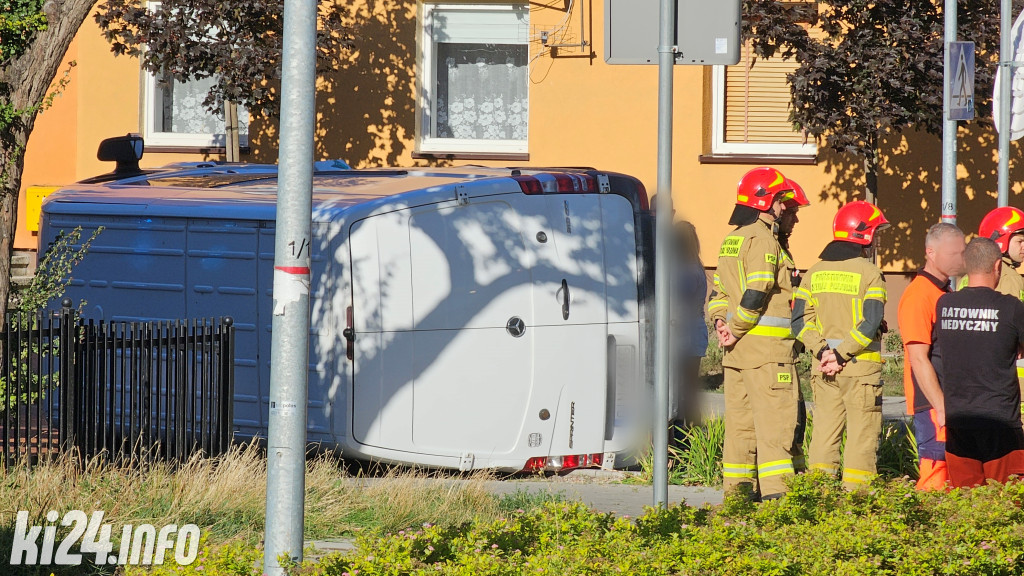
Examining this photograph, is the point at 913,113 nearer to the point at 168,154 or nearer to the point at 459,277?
the point at 459,277

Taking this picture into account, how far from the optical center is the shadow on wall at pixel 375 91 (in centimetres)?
1577

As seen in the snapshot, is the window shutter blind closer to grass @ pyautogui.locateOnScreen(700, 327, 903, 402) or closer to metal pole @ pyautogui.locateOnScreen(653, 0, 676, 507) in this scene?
grass @ pyautogui.locateOnScreen(700, 327, 903, 402)

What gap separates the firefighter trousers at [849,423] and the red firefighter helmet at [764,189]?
1.01 meters

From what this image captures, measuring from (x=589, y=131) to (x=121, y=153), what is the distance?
6.54 metres

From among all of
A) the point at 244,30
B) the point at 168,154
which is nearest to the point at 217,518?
the point at 244,30

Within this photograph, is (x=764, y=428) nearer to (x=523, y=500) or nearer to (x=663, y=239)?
(x=523, y=500)

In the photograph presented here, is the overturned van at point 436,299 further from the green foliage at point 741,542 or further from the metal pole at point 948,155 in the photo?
the green foliage at point 741,542

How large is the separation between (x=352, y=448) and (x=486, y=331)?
43.5 inches

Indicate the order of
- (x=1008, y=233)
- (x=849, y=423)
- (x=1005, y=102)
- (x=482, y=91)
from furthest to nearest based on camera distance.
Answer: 1. (x=482, y=91)
2. (x=1005, y=102)
3. (x=1008, y=233)
4. (x=849, y=423)

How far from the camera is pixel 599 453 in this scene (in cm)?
838

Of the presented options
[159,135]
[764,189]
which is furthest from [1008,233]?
[159,135]

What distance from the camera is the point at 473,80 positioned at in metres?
16.0

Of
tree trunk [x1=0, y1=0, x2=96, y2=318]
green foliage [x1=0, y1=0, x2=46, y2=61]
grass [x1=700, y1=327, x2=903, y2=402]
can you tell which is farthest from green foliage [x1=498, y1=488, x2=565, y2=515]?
grass [x1=700, y1=327, x2=903, y2=402]

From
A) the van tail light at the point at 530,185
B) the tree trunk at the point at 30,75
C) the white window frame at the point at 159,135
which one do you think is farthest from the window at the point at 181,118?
the van tail light at the point at 530,185
